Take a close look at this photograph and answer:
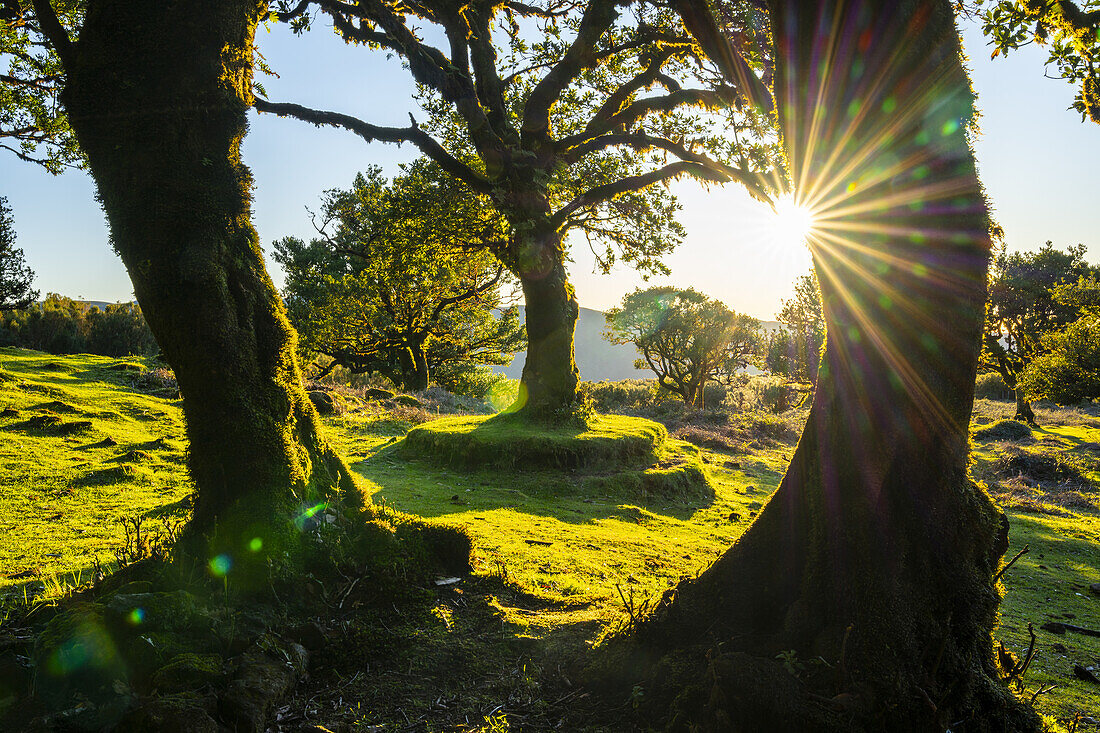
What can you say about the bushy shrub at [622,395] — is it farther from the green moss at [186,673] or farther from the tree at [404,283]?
the green moss at [186,673]

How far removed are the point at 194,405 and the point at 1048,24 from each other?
7472mm

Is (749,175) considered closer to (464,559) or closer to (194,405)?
(464,559)

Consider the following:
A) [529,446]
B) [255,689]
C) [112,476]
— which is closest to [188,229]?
[255,689]

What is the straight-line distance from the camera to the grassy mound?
42.0ft

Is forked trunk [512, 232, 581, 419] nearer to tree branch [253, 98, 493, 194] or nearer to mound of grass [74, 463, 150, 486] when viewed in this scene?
tree branch [253, 98, 493, 194]

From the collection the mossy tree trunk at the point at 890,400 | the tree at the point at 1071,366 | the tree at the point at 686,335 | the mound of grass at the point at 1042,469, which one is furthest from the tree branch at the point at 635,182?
the tree at the point at 686,335

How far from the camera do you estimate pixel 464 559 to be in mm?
5418

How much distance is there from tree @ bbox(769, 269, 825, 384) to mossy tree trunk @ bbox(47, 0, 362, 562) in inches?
1502

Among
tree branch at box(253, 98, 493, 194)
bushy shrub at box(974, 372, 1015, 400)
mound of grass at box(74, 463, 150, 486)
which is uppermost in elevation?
tree branch at box(253, 98, 493, 194)

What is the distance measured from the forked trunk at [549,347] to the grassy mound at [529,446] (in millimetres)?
813

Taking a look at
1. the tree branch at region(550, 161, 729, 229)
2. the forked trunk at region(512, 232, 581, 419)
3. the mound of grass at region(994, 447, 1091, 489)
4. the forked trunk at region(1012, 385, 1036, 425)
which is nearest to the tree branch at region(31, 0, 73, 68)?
the forked trunk at region(512, 232, 581, 419)

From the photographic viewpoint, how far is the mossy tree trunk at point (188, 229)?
4.36m

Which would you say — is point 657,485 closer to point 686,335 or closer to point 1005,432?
point 1005,432

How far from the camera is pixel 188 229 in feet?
14.6
